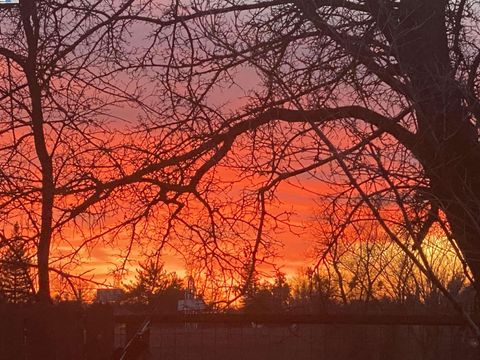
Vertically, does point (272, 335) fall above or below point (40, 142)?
below

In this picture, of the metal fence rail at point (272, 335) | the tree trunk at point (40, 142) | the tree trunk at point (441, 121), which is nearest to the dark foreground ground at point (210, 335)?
the metal fence rail at point (272, 335)

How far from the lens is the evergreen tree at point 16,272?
579 centimetres

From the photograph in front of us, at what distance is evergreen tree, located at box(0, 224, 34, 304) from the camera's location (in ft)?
19.0

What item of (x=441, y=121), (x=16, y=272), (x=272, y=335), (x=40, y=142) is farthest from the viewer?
(x=272, y=335)

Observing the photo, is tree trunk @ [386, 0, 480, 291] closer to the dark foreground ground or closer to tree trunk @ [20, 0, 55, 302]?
the dark foreground ground

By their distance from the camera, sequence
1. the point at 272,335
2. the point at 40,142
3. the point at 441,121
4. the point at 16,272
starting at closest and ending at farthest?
the point at 16,272, the point at 40,142, the point at 441,121, the point at 272,335

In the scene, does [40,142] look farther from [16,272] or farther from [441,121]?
[441,121]

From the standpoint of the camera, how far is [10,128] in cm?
692

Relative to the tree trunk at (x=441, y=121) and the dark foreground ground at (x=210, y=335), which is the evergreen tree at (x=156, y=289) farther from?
the tree trunk at (x=441, y=121)

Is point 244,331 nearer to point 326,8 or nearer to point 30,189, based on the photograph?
point 30,189

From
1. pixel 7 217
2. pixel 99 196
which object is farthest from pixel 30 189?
pixel 99 196

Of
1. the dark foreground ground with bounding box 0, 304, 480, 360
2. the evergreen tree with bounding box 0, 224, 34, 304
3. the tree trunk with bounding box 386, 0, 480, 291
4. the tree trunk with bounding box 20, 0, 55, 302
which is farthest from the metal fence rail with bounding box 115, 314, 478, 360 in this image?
the tree trunk with bounding box 20, 0, 55, 302

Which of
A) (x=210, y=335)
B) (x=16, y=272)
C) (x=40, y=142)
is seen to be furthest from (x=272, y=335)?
(x=40, y=142)

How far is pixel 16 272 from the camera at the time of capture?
6129 mm
